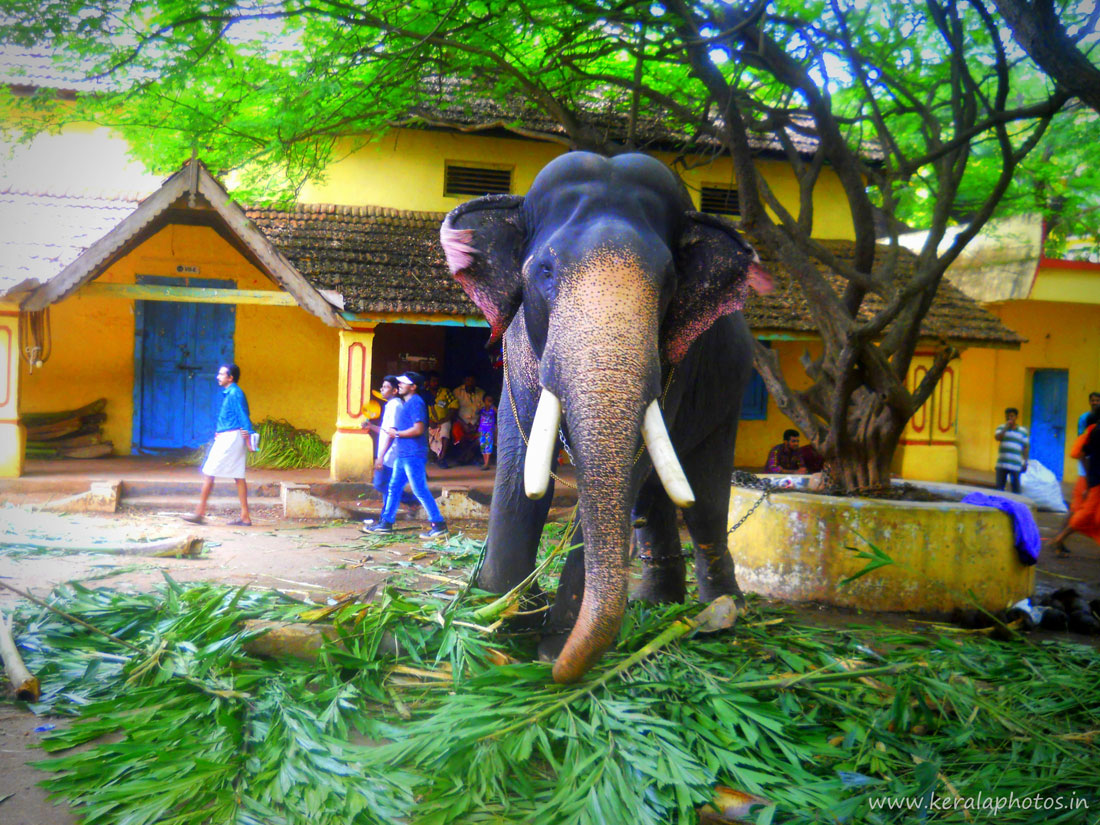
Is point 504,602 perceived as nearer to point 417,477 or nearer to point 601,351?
point 601,351

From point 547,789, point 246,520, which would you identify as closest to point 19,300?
point 246,520

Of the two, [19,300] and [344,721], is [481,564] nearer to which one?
[344,721]

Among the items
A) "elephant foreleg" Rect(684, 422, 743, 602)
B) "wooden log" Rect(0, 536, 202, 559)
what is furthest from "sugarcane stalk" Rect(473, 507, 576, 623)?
"wooden log" Rect(0, 536, 202, 559)

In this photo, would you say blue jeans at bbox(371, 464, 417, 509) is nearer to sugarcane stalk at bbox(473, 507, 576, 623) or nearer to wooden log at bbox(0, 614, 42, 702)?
wooden log at bbox(0, 614, 42, 702)

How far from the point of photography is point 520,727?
2.93 m

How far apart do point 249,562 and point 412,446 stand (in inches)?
88.4

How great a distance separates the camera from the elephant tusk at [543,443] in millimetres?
2848

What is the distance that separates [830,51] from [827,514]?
415 cm

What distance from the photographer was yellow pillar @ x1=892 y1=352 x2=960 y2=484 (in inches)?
515

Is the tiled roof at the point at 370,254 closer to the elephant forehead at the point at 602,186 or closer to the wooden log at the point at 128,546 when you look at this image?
the wooden log at the point at 128,546

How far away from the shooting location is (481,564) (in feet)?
13.1

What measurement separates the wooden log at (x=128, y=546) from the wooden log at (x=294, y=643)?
4023mm

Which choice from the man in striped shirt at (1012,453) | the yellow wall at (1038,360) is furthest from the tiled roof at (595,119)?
the yellow wall at (1038,360)

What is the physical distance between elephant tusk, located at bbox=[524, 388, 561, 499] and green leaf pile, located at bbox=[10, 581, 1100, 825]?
2.78ft
